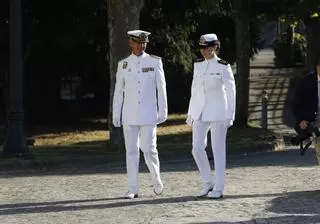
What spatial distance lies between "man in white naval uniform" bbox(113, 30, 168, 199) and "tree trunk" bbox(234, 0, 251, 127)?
462 inches

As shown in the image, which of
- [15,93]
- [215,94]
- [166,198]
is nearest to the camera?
[215,94]

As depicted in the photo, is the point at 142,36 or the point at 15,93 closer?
the point at 142,36

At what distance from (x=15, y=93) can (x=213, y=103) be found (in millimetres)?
5181

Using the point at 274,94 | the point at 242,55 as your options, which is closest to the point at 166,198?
the point at 242,55

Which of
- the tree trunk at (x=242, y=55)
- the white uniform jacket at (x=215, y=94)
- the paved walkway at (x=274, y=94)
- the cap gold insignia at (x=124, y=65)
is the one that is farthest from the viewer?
the paved walkway at (x=274, y=94)

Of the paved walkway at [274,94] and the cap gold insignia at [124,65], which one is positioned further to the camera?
the paved walkway at [274,94]

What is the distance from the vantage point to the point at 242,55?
20797mm

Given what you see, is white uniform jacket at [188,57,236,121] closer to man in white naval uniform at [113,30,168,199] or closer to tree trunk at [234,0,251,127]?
man in white naval uniform at [113,30,168,199]

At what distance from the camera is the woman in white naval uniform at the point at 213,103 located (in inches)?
346

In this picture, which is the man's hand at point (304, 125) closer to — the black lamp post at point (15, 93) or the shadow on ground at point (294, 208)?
the shadow on ground at point (294, 208)

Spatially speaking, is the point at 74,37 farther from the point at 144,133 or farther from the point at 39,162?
the point at 144,133

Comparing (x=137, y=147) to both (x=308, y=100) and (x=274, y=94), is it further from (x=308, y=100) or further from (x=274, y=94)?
(x=274, y=94)

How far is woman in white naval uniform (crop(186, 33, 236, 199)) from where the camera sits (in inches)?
346

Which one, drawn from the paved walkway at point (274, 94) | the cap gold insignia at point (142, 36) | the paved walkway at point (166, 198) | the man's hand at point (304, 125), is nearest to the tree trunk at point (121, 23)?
A: the paved walkway at point (166, 198)
